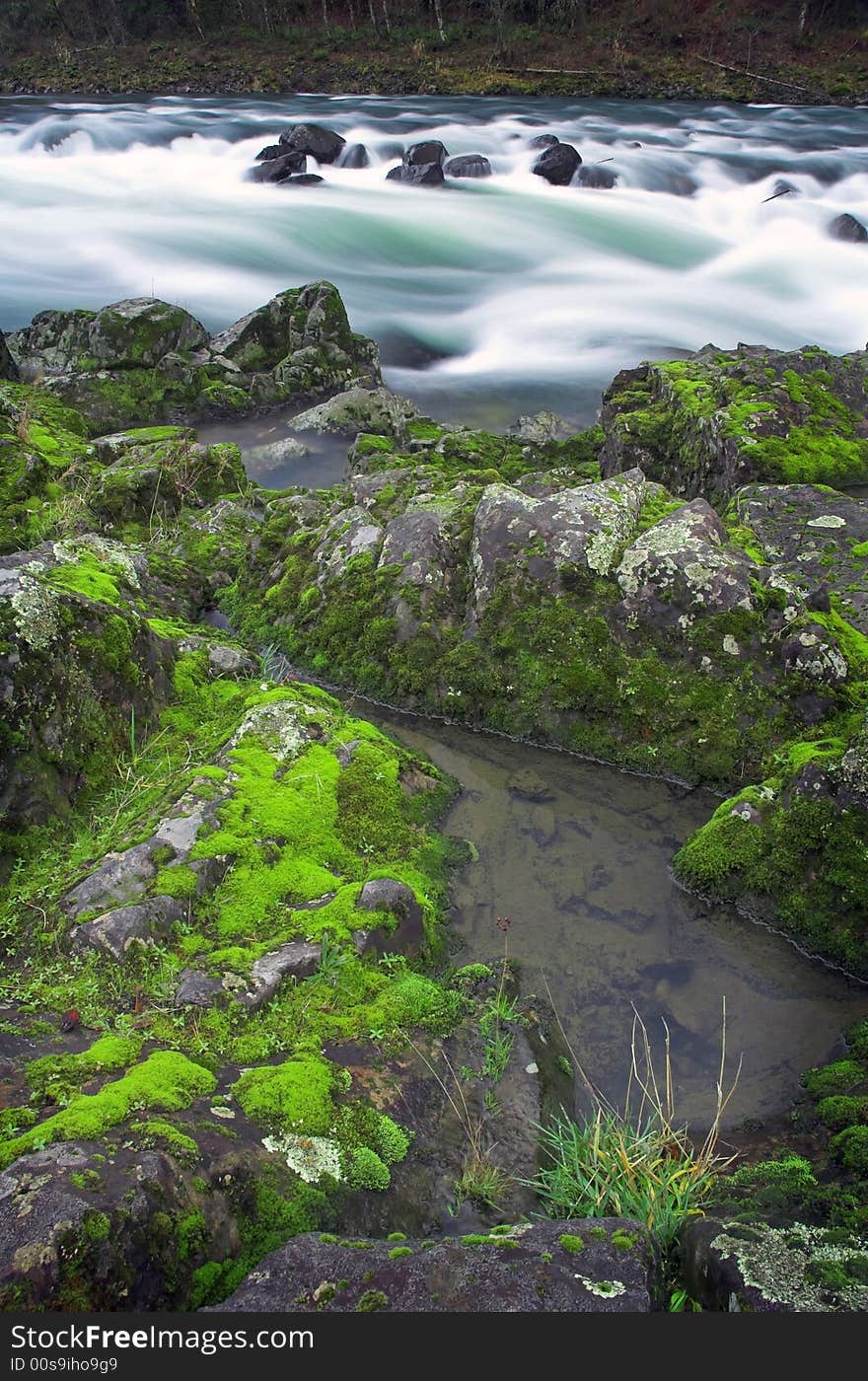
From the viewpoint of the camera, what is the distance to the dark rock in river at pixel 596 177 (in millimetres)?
30781

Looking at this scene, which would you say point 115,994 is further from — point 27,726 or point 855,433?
point 855,433

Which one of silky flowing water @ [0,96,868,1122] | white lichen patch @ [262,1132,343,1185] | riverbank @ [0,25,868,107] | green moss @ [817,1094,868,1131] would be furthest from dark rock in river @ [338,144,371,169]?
white lichen patch @ [262,1132,343,1185]

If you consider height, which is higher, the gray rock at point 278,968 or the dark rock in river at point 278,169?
the dark rock in river at point 278,169

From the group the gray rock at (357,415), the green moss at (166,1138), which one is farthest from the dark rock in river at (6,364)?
the green moss at (166,1138)

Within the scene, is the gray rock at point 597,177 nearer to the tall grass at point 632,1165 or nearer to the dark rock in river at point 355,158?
the dark rock in river at point 355,158

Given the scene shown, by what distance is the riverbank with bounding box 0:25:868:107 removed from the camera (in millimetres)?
45406

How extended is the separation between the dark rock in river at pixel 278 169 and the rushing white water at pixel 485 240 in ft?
2.33

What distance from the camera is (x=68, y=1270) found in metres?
2.95

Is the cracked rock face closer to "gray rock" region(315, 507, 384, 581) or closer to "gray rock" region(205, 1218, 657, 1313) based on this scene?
"gray rock" region(315, 507, 384, 581)

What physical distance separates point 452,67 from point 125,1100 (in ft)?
192

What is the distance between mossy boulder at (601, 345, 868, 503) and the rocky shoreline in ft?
0.22

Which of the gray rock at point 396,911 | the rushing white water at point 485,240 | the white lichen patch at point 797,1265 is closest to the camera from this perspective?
the white lichen patch at point 797,1265

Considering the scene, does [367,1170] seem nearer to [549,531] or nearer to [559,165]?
[549,531]

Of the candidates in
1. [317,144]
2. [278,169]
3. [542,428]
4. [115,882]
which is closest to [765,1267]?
[115,882]
